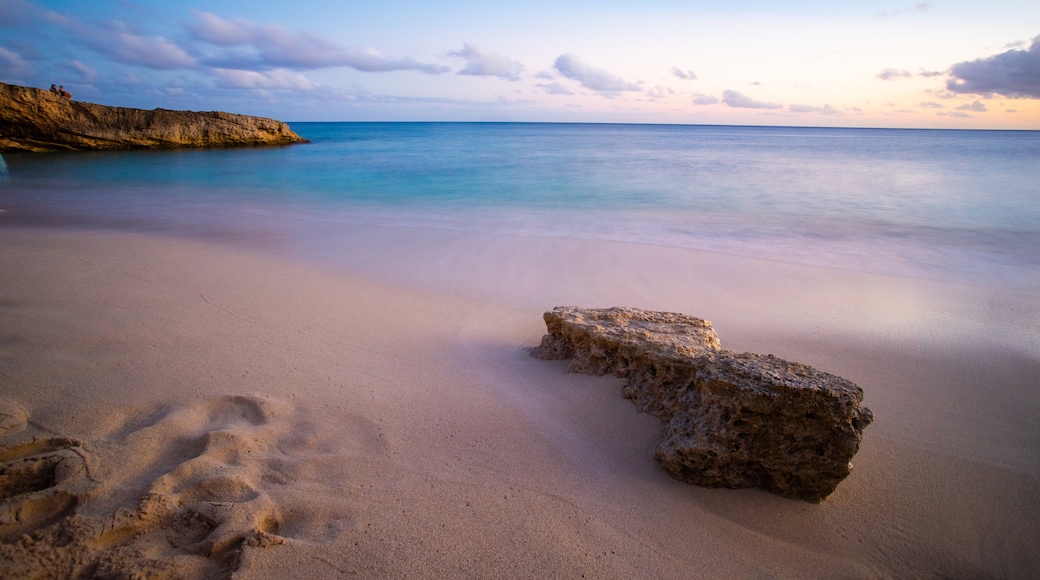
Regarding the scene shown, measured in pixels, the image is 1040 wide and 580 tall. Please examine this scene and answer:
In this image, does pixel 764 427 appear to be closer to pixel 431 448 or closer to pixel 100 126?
pixel 431 448

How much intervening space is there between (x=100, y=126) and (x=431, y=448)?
32708 mm

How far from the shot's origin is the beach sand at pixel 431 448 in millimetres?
1987

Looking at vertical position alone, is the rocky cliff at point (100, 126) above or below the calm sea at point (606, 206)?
above

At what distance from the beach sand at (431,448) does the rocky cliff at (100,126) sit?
26.5m

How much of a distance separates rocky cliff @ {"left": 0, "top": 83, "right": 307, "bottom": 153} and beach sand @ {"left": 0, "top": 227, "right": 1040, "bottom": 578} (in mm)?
26475

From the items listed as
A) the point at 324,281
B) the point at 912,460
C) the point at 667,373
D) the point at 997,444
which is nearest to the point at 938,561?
the point at 912,460

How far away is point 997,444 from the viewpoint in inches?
112

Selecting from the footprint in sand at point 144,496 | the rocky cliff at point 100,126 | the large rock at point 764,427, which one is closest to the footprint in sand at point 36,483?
the footprint in sand at point 144,496

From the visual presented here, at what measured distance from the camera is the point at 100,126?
2608 centimetres

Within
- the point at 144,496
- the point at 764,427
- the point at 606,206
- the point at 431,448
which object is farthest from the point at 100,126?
the point at 764,427

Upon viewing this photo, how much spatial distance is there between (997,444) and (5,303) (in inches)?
277

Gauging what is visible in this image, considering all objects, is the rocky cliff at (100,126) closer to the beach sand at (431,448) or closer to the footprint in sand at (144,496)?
the beach sand at (431,448)

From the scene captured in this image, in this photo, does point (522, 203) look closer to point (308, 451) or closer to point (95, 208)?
point (95, 208)

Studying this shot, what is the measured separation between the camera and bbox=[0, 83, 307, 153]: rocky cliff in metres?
23.0
